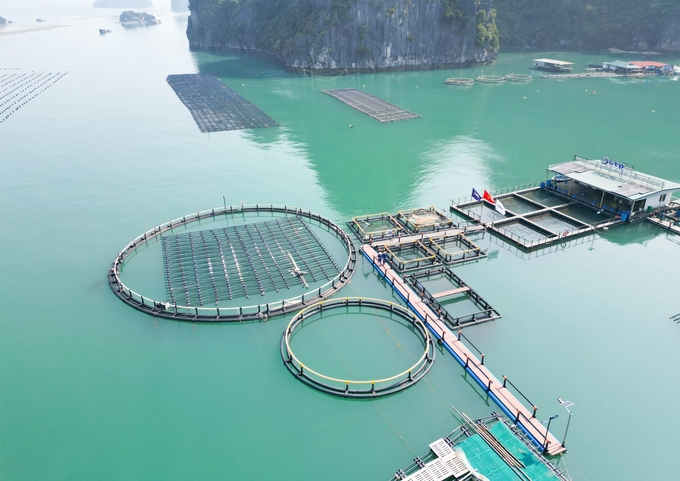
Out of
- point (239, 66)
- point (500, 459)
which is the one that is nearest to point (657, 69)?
point (239, 66)

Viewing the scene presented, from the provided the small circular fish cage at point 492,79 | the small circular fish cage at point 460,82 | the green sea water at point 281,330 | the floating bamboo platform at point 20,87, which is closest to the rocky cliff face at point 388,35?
the small circular fish cage at point 492,79

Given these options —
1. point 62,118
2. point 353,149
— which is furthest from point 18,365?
point 62,118

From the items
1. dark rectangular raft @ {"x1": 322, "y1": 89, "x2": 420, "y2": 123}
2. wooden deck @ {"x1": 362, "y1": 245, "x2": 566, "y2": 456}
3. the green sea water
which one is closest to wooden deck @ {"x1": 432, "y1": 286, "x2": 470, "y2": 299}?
wooden deck @ {"x1": 362, "y1": 245, "x2": 566, "y2": 456}

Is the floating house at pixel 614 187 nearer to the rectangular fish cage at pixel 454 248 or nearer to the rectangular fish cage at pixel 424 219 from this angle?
the rectangular fish cage at pixel 424 219

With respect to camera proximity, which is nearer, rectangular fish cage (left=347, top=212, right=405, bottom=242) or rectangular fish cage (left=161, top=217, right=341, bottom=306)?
rectangular fish cage (left=161, top=217, right=341, bottom=306)

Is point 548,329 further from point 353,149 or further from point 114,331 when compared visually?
point 353,149

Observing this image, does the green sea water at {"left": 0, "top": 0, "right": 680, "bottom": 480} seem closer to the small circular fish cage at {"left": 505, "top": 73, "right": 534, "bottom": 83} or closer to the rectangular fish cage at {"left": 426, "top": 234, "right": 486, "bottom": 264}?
the rectangular fish cage at {"left": 426, "top": 234, "right": 486, "bottom": 264}
